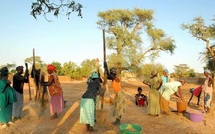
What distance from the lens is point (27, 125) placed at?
7.30 metres

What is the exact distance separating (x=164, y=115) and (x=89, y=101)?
359 cm

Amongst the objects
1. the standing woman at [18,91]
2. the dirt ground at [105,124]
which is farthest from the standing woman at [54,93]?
the standing woman at [18,91]

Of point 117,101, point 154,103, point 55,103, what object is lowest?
point 154,103

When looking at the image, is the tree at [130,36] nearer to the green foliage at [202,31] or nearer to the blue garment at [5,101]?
the green foliage at [202,31]

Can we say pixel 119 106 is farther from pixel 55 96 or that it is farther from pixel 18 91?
pixel 18 91

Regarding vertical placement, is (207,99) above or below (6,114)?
above

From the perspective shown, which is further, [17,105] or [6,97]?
[17,105]

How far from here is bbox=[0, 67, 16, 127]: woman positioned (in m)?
7.18

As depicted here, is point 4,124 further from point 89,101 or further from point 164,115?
point 164,115

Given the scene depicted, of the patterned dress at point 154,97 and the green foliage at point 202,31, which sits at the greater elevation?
the green foliage at point 202,31

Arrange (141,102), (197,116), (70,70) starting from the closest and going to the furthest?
(197,116) → (141,102) → (70,70)

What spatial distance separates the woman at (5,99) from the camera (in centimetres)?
718

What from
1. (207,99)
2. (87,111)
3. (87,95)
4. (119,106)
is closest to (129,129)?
(87,111)

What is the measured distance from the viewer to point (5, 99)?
7.27 m
